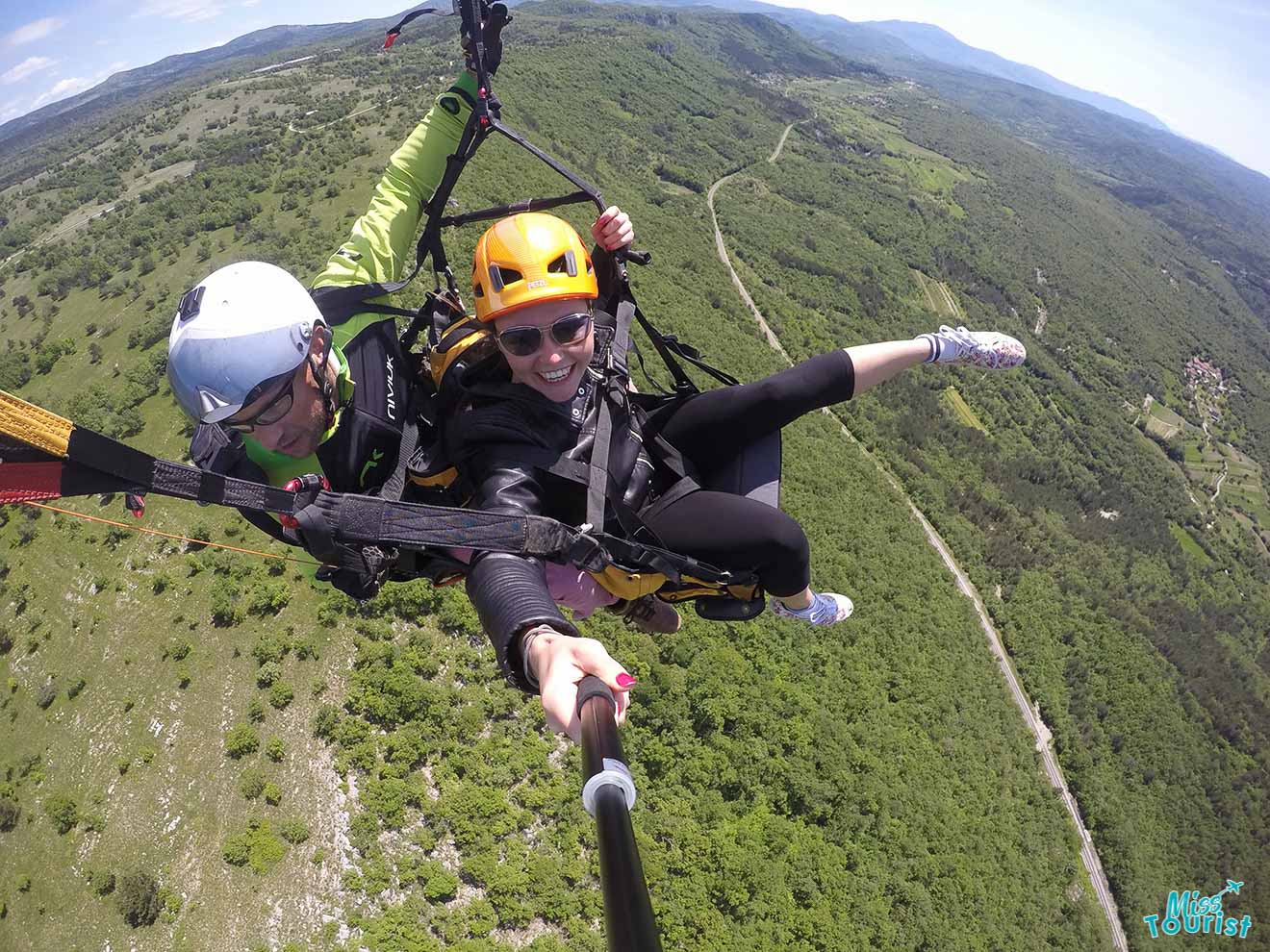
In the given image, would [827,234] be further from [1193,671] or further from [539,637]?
[539,637]

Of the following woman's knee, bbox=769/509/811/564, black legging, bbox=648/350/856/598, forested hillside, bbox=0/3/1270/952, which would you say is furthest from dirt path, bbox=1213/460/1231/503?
woman's knee, bbox=769/509/811/564

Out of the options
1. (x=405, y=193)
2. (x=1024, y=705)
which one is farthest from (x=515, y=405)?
(x=1024, y=705)

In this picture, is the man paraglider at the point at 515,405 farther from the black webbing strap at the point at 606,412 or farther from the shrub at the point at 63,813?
the shrub at the point at 63,813

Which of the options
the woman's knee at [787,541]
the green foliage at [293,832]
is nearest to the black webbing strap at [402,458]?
the woman's knee at [787,541]

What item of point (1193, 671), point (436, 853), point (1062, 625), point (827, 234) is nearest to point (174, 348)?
point (436, 853)

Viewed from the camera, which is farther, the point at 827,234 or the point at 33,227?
the point at 827,234

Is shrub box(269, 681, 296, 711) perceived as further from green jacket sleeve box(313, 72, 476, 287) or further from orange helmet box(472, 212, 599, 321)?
orange helmet box(472, 212, 599, 321)
